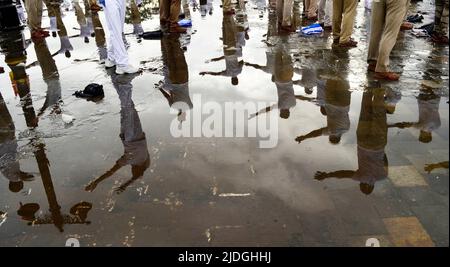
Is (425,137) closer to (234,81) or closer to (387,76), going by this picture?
(387,76)

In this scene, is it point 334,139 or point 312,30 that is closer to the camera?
point 334,139

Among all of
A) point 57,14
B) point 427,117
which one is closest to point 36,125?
point 427,117

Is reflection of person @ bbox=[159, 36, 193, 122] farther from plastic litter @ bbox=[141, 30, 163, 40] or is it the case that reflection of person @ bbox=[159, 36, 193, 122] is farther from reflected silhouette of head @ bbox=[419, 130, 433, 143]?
reflected silhouette of head @ bbox=[419, 130, 433, 143]

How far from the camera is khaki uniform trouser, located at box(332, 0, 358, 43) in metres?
7.30

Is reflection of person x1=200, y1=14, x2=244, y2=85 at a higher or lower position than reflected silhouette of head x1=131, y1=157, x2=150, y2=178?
higher

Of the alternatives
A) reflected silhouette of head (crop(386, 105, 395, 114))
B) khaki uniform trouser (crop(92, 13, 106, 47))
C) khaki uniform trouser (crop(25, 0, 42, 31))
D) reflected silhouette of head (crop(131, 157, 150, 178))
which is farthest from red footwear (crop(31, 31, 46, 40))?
reflected silhouette of head (crop(386, 105, 395, 114))

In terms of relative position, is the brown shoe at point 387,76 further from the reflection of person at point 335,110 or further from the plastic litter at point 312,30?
the plastic litter at point 312,30

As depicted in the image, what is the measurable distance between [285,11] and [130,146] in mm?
6529

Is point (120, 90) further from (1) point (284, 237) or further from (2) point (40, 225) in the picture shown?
(1) point (284, 237)

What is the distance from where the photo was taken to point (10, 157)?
4172 millimetres

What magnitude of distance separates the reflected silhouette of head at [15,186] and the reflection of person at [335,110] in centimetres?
300

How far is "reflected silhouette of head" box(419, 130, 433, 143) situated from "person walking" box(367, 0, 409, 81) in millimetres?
1837
